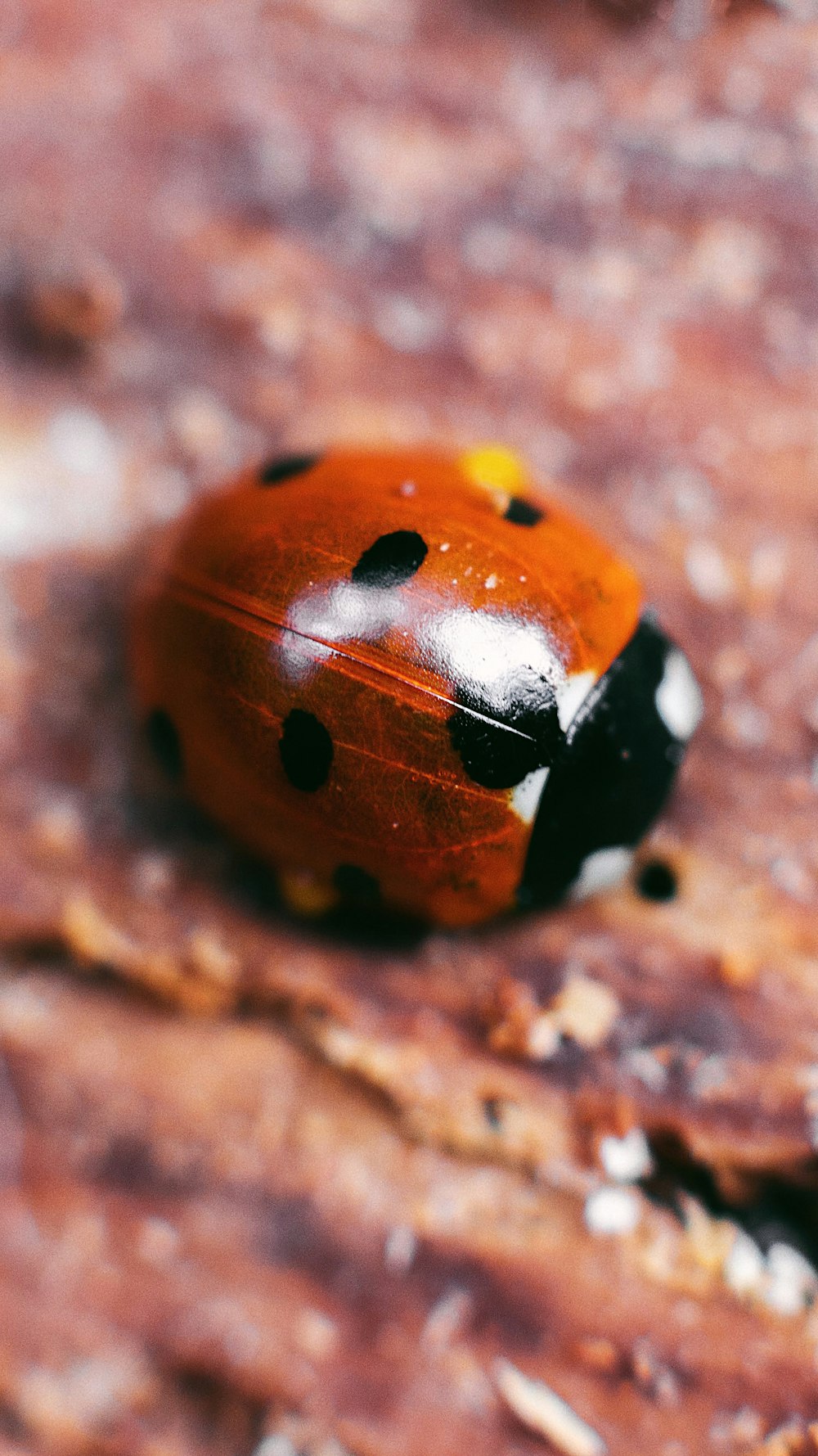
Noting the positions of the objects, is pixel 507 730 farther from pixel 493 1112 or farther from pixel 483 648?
pixel 493 1112

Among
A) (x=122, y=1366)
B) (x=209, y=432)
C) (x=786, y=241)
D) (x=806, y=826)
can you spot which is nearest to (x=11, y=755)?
(x=209, y=432)

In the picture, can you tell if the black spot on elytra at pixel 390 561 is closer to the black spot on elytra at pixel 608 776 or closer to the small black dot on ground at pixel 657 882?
the black spot on elytra at pixel 608 776

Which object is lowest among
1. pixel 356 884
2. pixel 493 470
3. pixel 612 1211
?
pixel 612 1211

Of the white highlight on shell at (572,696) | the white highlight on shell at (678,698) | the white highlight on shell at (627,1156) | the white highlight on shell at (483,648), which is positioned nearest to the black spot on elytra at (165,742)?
the white highlight on shell at (483,648)

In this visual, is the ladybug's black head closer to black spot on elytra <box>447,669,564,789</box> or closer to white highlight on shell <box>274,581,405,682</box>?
black spot on elytra <box>447,669,564,789</box>

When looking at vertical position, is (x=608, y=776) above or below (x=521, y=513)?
below

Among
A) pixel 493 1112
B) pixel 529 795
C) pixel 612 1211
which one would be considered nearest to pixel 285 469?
pixel 529 795

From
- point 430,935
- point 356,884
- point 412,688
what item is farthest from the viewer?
point 430,935
